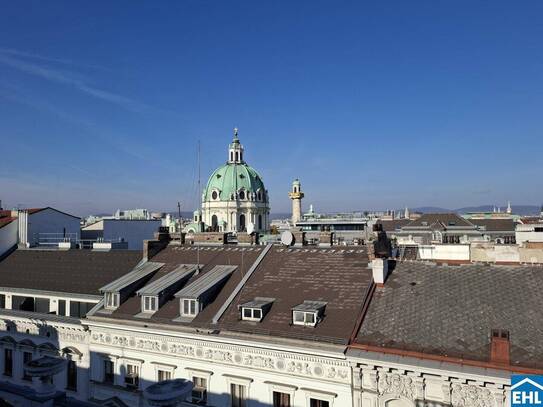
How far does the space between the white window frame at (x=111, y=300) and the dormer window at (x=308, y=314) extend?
38.5 ft

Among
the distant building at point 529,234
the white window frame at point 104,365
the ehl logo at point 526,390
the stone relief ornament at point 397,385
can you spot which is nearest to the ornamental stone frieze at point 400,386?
the stone relief ornament at point 397,385

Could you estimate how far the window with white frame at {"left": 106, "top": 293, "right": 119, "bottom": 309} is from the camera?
29.2 m

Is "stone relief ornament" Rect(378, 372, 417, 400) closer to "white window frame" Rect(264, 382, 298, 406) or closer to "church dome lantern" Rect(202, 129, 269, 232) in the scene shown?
"white window frame" Rect(264, 382, 298, 406)

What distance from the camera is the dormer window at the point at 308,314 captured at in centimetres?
2296

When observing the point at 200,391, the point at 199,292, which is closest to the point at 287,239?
the point at 199,292

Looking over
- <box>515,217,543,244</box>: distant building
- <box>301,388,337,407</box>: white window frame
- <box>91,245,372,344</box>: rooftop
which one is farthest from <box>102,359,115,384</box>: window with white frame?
<box>515,217,543,244</box>: distant building

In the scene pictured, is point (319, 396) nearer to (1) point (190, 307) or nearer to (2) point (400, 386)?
(2) point (400, 386)

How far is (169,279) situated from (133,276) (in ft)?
10.6

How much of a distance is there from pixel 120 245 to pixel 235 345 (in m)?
24.2

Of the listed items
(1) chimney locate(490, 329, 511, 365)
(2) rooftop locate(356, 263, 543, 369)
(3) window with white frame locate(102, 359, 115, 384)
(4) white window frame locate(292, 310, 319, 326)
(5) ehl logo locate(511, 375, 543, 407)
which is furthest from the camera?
(3) window with white frame locate(102, 359, 115, 384)

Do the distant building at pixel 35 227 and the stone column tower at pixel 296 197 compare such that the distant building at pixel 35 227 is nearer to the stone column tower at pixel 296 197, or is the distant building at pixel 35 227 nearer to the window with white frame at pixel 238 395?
the window with white frame at pixel 238 395

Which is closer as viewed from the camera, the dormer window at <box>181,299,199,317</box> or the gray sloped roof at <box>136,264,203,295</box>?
the dormer window at <box>181,299,199,317</box>

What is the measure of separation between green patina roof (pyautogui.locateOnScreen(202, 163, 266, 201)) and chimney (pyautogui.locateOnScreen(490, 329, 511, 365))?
103m

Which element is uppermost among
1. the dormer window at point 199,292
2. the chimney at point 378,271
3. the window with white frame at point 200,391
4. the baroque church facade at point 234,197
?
the baroque church facade at point 234,197
